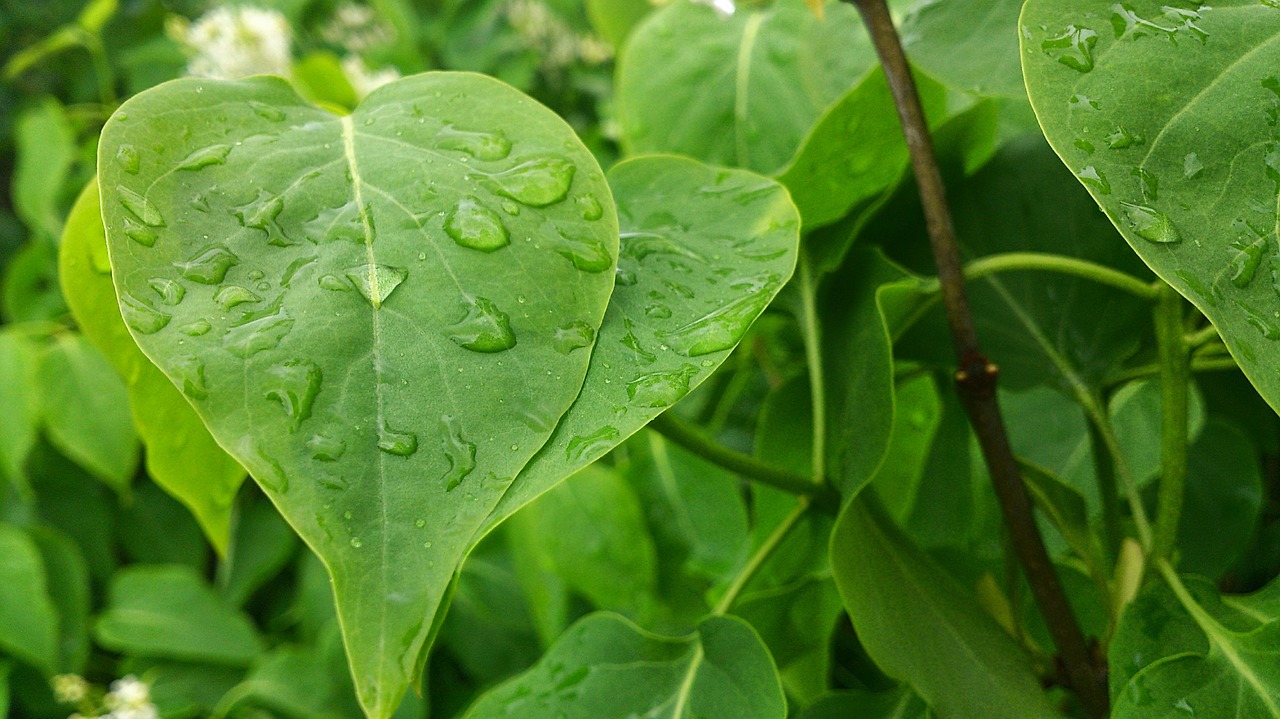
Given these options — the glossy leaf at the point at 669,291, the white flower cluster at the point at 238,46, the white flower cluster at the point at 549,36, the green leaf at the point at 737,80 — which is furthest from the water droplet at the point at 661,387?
the white flower cluster at the point at 549,36

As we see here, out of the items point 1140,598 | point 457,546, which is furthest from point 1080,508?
point 457,546

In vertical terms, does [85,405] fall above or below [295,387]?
below

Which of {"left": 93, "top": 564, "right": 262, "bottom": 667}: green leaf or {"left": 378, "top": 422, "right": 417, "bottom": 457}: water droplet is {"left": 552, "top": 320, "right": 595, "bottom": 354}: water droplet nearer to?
{"left": 378, "top": 422, "right": 417, "bottom": 457}: water droplet

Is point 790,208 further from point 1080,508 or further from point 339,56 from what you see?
point 339,56

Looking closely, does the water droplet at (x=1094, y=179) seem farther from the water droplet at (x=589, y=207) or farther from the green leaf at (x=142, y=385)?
the green leaf at (x=142, y=385)

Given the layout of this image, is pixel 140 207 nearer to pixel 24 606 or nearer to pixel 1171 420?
pixel 1171 420

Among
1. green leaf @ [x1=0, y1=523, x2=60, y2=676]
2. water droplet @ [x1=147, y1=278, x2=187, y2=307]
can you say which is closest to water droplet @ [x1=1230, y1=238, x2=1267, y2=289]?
water droplet @ [x1=147, y1=278, x2=187, y2=307]

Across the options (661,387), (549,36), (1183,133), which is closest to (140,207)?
(661,387)

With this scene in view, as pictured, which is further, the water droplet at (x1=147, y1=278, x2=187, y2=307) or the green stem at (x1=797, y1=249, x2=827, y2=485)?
the green stem at (x1=797, y1=249, x2=827, y2=485)
